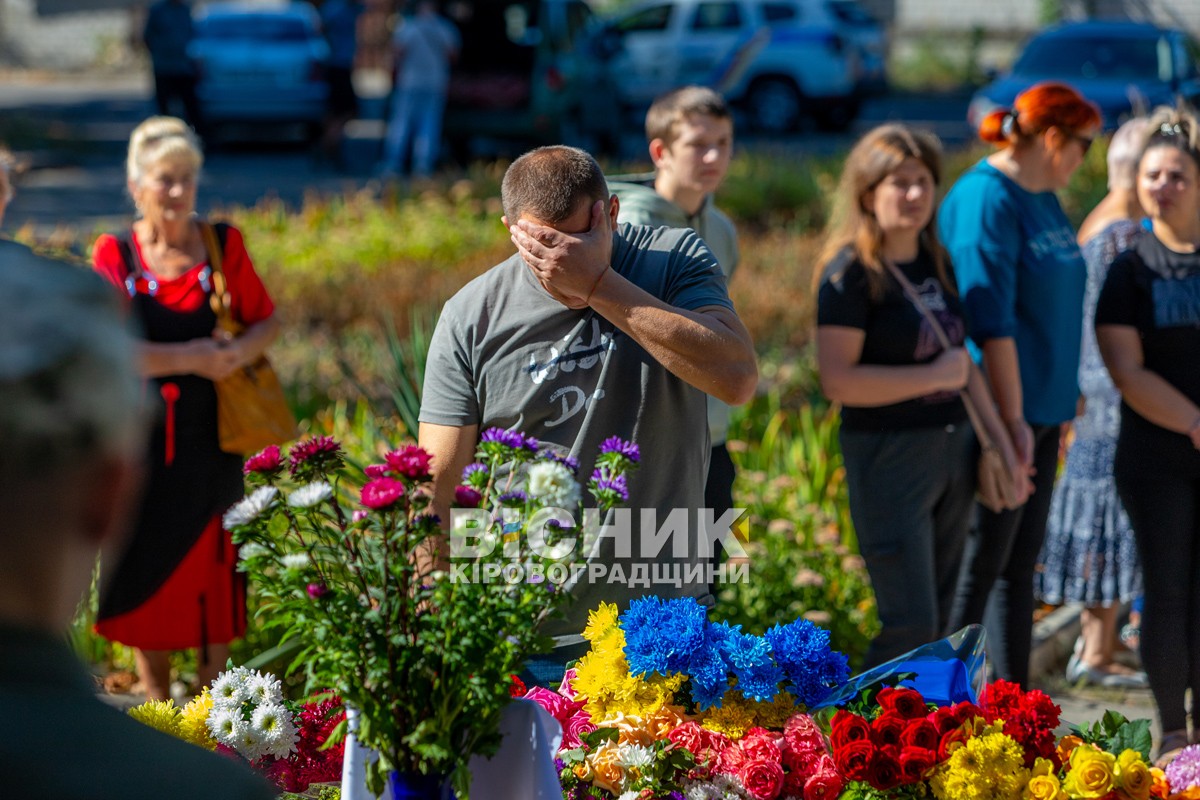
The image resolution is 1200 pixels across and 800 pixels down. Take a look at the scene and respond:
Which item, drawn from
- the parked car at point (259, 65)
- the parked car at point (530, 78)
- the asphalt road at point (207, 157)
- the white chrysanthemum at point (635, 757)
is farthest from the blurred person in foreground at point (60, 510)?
the parked car at point (259, 65)

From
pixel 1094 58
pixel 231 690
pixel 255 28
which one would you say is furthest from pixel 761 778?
pixel 255 28

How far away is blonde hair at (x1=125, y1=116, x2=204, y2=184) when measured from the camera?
4.01 m

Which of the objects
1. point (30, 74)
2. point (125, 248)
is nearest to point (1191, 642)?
point (125, 248)

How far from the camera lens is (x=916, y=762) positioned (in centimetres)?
220

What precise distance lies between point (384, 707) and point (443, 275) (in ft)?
23.0

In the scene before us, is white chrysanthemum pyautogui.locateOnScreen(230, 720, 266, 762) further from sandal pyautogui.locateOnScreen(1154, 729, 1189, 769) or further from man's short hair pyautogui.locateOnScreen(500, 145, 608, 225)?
sandal pyautogui.locateOnScreen(1154, 729, 1189, 769)

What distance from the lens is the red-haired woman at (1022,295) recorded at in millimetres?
4117

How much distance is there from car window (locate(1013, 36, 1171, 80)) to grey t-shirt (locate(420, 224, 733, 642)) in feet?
46.7

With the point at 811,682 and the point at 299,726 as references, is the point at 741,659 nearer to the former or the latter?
the point at 811,682

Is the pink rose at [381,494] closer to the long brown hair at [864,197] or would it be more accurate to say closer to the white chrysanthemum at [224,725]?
the white chrysanthemum at [224,725]

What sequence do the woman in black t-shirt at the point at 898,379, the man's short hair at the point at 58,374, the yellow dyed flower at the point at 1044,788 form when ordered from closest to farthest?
the man's short hair at the point at 58,374 → the yellow dyed flower at the point at 1044,788 → the woman in black t-shirt at the point at 898,379

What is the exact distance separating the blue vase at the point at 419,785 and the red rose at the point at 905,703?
2.57 feet

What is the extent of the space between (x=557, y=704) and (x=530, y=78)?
1568 centimetres

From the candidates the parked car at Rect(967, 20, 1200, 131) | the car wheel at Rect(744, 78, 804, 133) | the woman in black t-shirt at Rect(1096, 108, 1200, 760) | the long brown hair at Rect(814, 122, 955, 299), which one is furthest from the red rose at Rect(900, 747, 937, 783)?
the car wheel at Rect(744, 78, 804, 133)
